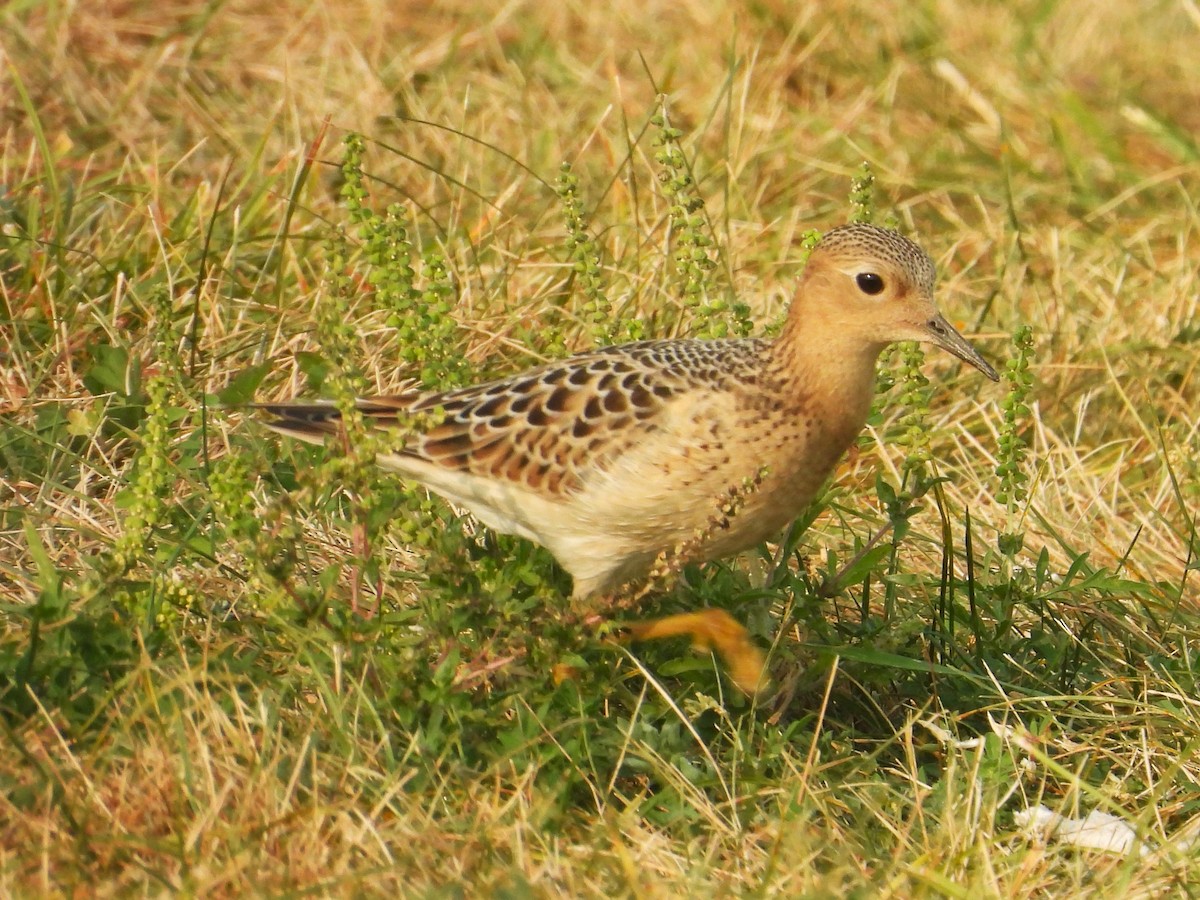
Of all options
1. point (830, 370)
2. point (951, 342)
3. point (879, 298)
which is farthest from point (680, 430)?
point (951, 342)

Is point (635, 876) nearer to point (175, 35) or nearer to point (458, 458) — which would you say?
point (458, 458)

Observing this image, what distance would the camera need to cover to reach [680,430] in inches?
177

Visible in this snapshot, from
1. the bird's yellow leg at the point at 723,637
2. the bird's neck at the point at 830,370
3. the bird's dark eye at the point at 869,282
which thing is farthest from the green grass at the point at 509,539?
the bird's dark eye at the point at 869,282

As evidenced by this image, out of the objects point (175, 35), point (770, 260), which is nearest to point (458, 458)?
point (770, 260)

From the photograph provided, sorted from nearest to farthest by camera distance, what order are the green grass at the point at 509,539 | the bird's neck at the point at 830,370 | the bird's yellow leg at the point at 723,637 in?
1. the green grass at the point at 509,539
2. the bird's yellow leg at the point at 723,637
3. the bird's neck at the point at 830,370

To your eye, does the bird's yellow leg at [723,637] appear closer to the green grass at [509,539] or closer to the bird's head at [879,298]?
the green grass at [509,539]

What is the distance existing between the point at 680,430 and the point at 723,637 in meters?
0.52

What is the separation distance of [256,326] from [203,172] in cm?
154

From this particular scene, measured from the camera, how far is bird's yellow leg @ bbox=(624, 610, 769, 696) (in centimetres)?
438

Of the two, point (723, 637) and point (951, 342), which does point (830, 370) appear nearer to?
point (951, 342)

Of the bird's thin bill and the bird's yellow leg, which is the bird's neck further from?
the bird's yellow leg

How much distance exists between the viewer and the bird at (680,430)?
4430 mm

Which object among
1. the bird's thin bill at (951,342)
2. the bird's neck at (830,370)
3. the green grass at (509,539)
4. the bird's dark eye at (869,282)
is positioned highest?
the bird's dark eye at (869,282)

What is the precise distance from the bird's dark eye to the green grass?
0.38 meters
